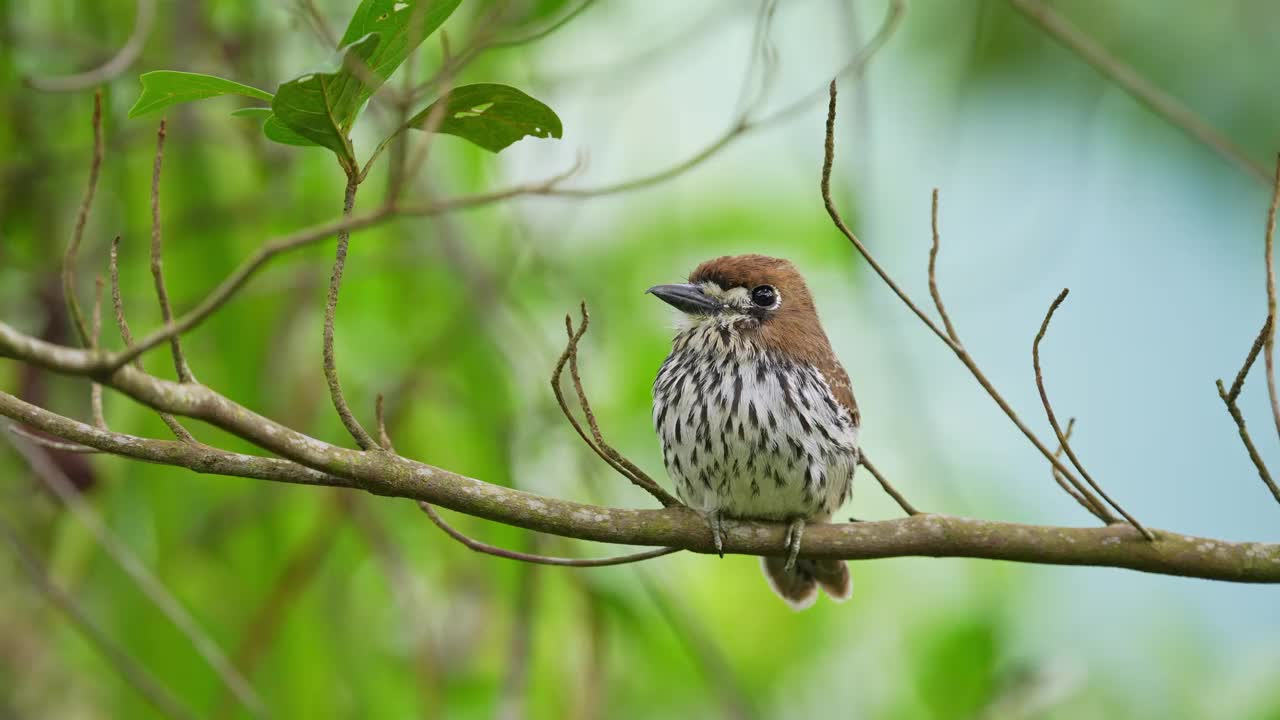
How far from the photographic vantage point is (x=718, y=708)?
425 centimetres

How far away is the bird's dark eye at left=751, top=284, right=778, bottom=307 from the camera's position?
317cm

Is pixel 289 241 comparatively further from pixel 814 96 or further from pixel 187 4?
pixel 187 4

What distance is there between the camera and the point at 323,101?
165 centimetres

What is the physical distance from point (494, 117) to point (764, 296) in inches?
55.9

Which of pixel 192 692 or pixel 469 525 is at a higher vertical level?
pixel 469 525

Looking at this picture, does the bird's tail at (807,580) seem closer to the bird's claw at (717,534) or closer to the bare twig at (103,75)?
the bird's claw at (717,534)

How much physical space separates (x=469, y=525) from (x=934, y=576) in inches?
59.7

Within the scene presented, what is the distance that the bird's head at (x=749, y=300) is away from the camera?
3.09 metres

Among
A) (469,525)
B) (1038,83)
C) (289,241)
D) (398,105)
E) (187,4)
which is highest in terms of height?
(1038,83)

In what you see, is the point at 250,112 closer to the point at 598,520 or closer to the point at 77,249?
the point at 77,249

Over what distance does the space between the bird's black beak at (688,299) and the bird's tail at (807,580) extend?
1.99 ft

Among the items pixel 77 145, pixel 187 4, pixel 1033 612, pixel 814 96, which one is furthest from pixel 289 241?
pixel 1033 612

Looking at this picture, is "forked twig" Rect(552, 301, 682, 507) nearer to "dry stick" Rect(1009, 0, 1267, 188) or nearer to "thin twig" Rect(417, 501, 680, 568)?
"thin twig" Rect(417, 501, 680, 568)

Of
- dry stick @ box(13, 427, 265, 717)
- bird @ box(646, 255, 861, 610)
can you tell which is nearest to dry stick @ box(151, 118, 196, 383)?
dry stick @ box(13, 427, 265, 717)
